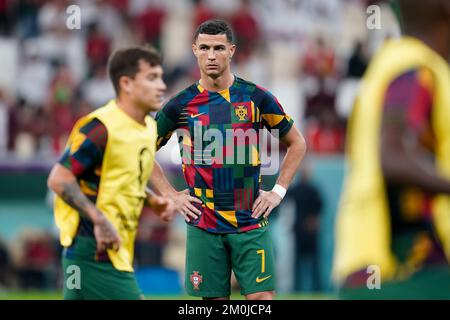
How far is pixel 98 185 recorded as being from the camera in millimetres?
7035

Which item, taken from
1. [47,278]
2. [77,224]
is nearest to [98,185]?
[77,224]

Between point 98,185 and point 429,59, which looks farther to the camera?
point 98,185

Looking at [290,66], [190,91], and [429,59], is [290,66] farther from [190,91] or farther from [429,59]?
[429,59]

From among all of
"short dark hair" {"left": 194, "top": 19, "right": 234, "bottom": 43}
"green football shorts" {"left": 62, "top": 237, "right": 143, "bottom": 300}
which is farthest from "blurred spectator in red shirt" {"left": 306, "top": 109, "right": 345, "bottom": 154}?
"short dark hair" {"left": 194, "top": 19, "right": 234, "bottom": 43}

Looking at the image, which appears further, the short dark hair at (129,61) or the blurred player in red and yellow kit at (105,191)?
the short dark hair at (129,61)

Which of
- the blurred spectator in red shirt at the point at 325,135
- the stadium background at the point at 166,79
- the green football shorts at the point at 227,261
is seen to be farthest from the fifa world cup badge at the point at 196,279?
the blurred spectator in red shirt at the point at 325,135

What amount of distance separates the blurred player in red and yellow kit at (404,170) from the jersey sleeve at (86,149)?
Answer: 2677 mm

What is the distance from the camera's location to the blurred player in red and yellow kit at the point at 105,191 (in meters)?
6.90

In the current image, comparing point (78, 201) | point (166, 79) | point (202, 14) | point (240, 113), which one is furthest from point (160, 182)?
point (202, 14)

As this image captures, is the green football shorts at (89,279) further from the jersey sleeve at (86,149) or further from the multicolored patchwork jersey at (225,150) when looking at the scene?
the multicolored patchwork jersey at (225,150)

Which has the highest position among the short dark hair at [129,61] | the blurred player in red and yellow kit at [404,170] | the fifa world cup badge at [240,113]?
the short dark hair at [129,61]

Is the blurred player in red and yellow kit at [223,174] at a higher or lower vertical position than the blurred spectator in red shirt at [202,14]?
lower

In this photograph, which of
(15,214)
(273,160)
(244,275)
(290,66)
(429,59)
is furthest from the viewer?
(290,66)

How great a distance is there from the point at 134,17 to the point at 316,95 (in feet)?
12.2
